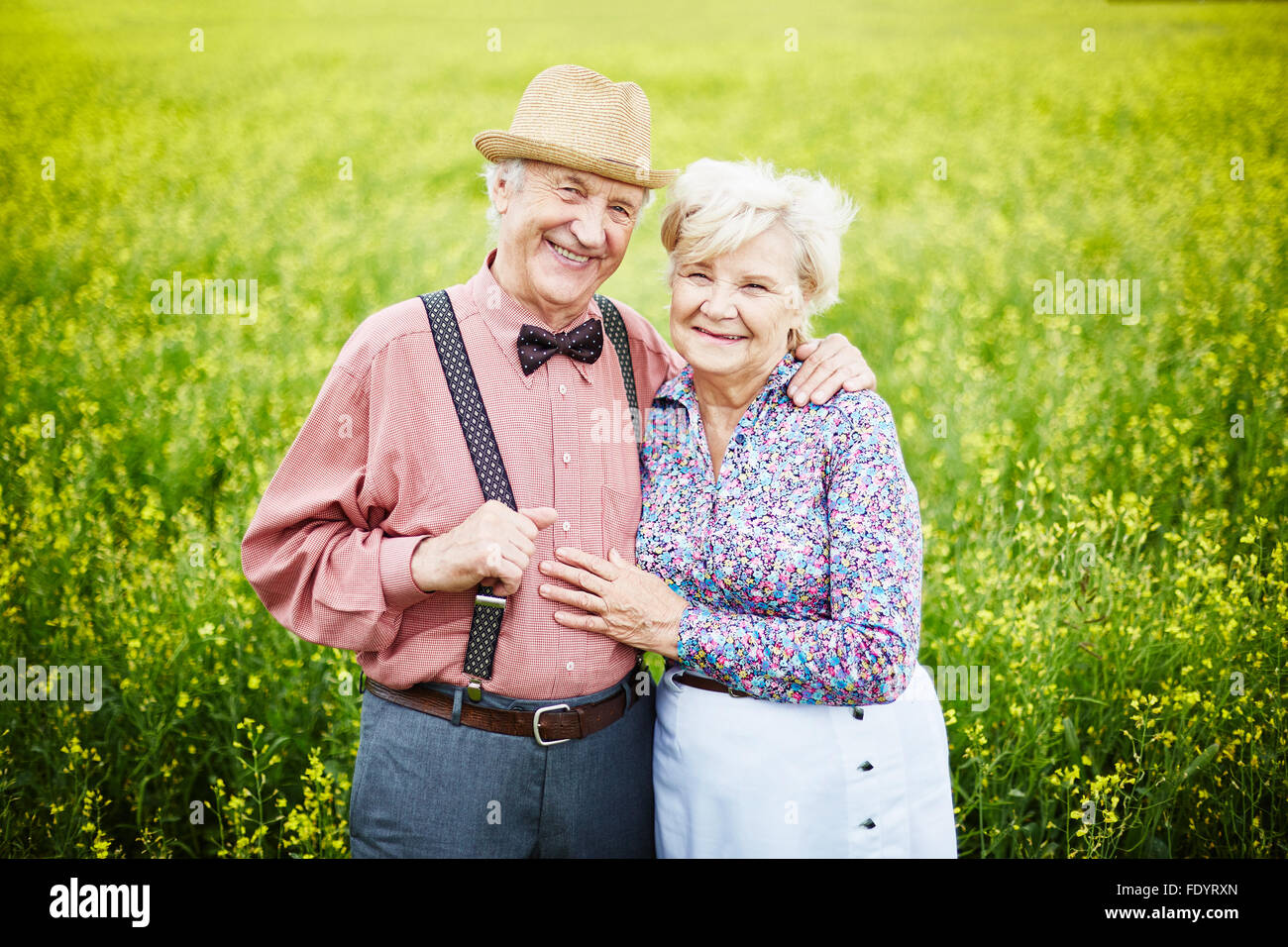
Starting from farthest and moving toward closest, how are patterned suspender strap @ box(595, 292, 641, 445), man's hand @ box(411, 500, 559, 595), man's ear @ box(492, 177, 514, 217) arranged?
1. patterned suspender strap @ box(595, 292, 641, 445)
2. man's ear @ box(492, 177, 514, 217)
3. man's hand @ box(411, 500, 559, 595)

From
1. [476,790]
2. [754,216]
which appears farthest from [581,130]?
[476,790]

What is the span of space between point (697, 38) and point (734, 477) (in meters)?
15.5

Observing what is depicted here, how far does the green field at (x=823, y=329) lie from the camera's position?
3557 mm

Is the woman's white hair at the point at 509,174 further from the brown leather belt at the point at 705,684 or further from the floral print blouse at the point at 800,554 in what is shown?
the brown leather belt at the point at 705,684

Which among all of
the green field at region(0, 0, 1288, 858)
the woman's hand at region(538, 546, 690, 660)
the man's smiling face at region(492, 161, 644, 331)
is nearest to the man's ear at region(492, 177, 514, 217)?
the man's smiling face at region(492, 161, 644, 331)

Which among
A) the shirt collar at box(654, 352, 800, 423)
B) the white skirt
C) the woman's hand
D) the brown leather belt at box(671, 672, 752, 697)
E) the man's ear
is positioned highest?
the man's ear

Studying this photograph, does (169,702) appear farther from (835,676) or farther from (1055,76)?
(1055,76)

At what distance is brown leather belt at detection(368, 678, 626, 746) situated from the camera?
250cm

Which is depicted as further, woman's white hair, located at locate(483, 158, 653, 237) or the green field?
the green field

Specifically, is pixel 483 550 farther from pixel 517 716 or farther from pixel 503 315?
pixel 503 315

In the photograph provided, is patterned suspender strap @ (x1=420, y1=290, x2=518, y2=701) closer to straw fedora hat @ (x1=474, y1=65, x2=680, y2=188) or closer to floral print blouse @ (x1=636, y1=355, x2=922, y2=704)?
floral print blouse @ (x1=636, y1=355, x2=922, y2=704)

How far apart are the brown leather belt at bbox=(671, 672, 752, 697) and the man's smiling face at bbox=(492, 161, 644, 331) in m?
1.07

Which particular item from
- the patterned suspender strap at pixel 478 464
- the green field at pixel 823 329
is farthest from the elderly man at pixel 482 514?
the green field at pixel 823 329
